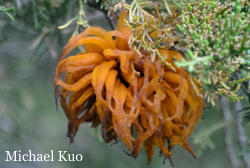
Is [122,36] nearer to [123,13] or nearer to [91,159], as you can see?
[123,13]

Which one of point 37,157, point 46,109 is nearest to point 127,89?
point 37,157

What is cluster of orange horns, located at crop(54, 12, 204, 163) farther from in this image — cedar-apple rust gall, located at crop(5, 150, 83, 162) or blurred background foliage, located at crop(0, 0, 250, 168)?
cedar-apple rust gall, located at crop(5, 150, 83, 162)

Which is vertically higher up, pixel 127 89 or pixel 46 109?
pixel 127 89

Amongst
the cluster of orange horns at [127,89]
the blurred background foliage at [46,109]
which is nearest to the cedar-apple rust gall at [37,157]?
the blurred background foliage at [46,109]

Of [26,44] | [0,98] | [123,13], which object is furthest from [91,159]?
[123,13]

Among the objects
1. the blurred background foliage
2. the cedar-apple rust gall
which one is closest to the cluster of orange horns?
the blurred background foliage

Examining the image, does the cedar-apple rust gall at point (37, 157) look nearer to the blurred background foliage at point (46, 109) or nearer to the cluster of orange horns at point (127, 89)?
the blurred background foliage at point (46, 109)

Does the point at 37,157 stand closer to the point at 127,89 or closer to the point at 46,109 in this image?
the point at 46,109
